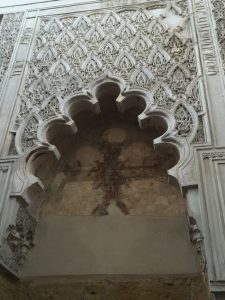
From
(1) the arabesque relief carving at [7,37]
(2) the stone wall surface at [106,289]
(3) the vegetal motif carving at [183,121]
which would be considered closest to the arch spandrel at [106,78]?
(3) the vegetal motif carving at [183,121]

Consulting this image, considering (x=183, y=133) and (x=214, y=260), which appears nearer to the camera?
(x=214, y=260)

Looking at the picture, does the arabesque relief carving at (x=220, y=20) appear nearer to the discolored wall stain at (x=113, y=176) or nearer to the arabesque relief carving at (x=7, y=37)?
the discolored wall stain at (x=113, y=176)

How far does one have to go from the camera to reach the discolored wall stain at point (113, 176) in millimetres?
3482

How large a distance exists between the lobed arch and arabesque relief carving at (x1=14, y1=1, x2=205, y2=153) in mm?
39

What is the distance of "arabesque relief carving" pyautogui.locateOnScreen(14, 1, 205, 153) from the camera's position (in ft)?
11.1

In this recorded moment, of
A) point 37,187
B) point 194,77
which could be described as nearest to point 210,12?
point 194,77

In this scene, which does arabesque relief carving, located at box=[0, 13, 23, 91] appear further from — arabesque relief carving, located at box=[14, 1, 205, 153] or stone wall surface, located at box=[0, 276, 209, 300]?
stone wall surface, located at box=[0, 276, 209, 300]

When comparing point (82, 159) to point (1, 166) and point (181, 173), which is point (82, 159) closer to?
point (1, 166)

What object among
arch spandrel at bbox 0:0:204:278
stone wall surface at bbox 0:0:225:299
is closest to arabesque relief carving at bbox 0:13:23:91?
stone wall surface at bbox 0:0:225:299

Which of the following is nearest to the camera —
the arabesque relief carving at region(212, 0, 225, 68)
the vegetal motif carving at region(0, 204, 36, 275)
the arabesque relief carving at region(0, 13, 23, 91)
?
the vegetal motif carving at region(0, 204, 36, 275)

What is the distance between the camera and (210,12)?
3.91 meters

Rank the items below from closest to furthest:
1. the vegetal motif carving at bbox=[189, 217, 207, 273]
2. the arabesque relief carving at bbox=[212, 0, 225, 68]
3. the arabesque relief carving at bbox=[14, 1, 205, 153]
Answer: the vegetal motif carving at bbox=[189, 217, 207, 273], the arabesque relief carving at bbox=[14, 1, 205, 153], the arabesque relief carving at bbox=[212, 0, 225, 68]

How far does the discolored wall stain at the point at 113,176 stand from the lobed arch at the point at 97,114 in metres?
0.27

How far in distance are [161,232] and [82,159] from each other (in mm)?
1162
